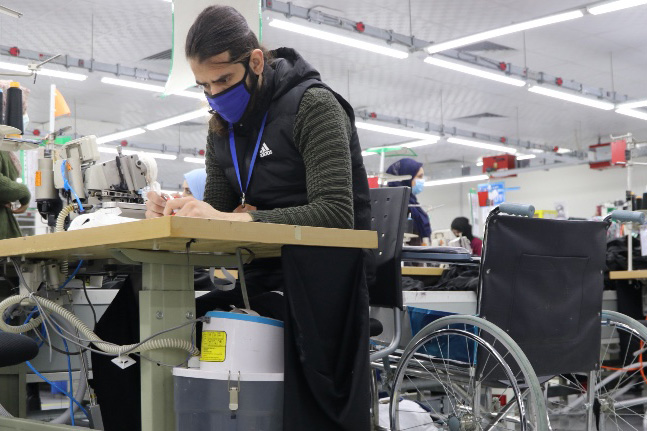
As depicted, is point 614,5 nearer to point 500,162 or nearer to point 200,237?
point 200,237

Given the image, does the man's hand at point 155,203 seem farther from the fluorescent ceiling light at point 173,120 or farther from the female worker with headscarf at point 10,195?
the fluorescent ceiling light at point 173,120

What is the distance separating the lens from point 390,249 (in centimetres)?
171

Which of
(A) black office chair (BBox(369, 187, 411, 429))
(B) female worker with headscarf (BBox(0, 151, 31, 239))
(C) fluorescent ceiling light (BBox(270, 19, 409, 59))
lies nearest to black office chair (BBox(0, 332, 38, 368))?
(A) black office chair (BBox(369, 187, 411, 429))

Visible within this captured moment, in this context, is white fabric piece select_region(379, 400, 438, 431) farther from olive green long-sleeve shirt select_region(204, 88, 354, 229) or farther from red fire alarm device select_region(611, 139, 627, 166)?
red fire alarm device select_region(611, 139, 627, 166)

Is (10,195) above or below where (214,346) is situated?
above

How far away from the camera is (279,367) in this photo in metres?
1.24

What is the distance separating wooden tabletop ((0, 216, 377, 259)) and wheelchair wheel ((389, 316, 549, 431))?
0.45 m

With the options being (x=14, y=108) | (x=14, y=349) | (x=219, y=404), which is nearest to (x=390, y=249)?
(x=219, y=404)

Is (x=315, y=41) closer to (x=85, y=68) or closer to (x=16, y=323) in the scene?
(x=85, y=68)

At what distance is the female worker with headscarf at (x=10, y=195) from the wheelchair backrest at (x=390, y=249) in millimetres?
1596

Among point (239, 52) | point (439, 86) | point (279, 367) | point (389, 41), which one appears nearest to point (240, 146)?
point (239, 52)

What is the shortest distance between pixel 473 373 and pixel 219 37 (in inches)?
36.1

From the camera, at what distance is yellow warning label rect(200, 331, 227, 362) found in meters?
1.20

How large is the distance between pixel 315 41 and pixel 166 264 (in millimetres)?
7695
